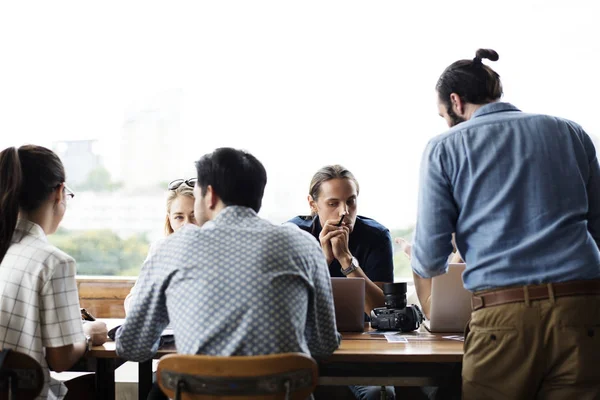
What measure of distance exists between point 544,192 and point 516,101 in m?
2.43

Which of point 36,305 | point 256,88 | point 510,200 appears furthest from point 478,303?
point 256,88

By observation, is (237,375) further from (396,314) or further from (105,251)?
(105,251)

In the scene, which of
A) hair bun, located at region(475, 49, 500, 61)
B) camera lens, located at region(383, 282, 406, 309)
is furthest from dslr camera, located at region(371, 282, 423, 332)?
hair bun, located at region(475, 49, 500, 61)

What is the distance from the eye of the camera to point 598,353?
1748 millimetres

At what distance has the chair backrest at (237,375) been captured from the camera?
1519mm

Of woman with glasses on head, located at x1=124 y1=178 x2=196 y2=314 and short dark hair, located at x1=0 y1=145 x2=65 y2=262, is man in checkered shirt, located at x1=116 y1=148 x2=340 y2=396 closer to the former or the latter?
short dark hair, located at x1=0 y1=145 x2=65 y2=262

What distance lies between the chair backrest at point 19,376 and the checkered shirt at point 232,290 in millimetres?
227

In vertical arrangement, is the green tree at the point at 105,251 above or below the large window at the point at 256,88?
below

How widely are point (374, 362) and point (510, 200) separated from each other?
2.37 feet

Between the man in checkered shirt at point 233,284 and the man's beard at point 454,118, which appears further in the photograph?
the man's beard at point 454,118

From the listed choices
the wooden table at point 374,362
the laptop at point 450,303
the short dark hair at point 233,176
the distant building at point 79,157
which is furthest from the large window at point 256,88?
the short dark hair at point 233,176

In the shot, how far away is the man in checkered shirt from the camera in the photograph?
5.33 feet

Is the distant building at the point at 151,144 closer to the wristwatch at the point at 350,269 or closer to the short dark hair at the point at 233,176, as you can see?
the wristwatch at the point at 350,269

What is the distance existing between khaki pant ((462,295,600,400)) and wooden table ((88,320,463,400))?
24cm
